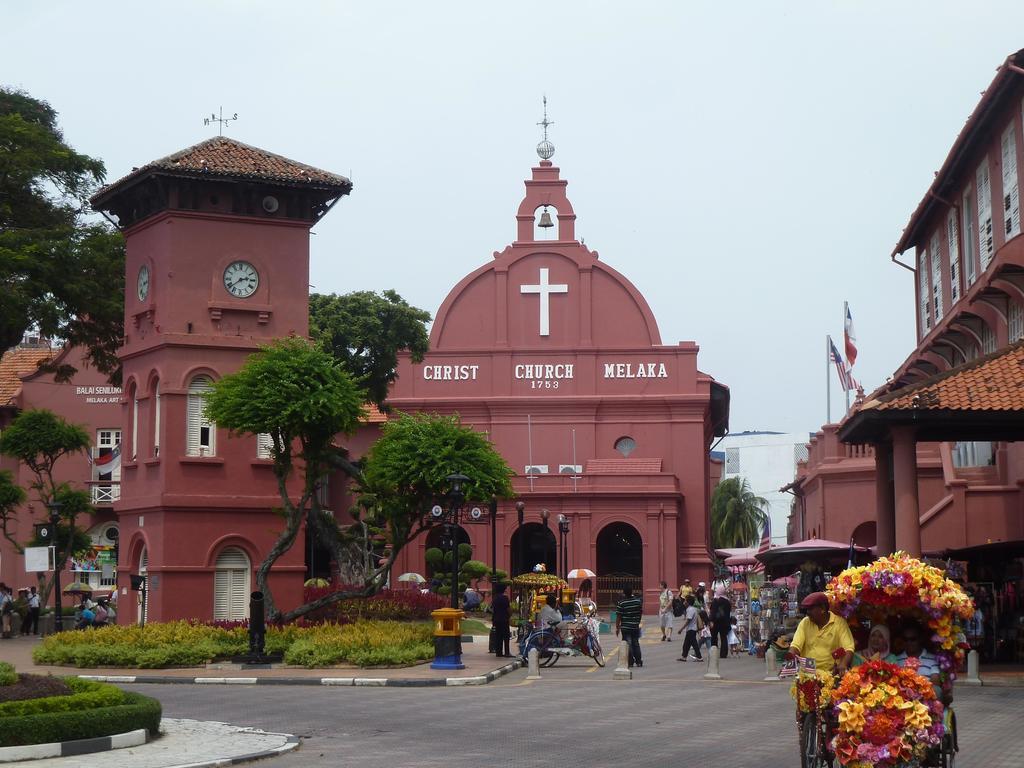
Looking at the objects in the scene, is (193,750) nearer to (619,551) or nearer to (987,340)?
(987,340)

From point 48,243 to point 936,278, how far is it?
25325 mm

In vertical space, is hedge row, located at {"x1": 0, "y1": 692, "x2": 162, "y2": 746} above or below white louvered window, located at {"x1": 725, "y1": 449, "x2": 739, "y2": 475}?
below

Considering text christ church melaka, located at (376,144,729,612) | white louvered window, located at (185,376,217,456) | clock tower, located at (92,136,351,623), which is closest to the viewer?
clock tower, located at (92,136,351,623)

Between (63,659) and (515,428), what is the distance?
32.5 meters

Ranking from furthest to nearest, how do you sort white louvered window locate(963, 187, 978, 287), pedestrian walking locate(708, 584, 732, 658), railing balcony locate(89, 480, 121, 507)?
1. railing balcony locate(89, 480, 121, 507)
2. white louvered window locate(963, 187, 978, 287)
3. pedestrian walking locate(708, 584, 732, 658)

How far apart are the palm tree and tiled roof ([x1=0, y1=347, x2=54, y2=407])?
158ft

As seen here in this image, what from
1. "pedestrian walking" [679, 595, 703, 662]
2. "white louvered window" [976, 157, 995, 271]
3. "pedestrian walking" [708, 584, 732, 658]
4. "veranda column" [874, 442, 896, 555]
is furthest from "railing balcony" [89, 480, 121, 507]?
"veranda column" [874, 442, 896, 555]

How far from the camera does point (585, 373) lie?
58125 mm

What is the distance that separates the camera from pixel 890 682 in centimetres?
1076

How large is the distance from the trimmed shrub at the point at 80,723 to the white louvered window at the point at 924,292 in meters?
32.8

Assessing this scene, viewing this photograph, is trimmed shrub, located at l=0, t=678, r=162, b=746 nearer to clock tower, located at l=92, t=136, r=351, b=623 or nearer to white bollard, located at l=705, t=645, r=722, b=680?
white bollard, located at l=705, t=645, r=722, b=680

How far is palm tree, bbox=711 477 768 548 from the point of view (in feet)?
299

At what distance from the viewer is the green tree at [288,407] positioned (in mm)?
27984

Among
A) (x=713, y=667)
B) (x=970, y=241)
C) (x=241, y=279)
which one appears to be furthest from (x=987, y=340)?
(x=241, y=279)
